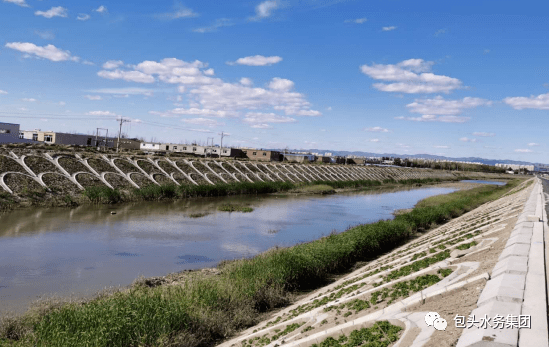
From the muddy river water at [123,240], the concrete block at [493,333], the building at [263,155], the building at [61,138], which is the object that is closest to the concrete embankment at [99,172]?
the muddy river water at [123,240]

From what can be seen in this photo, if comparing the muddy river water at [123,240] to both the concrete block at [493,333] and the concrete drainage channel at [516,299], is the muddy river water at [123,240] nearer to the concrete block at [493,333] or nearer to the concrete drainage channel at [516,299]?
the concrete block at [493,333]

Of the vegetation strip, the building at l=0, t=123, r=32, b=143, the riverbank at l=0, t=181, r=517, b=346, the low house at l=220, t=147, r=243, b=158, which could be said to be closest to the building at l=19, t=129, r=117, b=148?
the building at l=0, t=123, r=32, b=143

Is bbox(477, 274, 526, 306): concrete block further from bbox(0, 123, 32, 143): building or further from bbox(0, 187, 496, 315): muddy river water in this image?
bbox(0, 123, 32, 143): building

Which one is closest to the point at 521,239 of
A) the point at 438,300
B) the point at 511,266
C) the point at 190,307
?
the point at 511,266

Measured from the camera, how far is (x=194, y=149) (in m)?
122

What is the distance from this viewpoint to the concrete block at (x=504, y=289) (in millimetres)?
6863

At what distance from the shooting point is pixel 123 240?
21875mm

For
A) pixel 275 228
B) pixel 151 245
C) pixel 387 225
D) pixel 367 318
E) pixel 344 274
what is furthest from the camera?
pixel 275 228

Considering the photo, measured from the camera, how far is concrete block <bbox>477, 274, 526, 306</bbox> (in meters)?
6.86

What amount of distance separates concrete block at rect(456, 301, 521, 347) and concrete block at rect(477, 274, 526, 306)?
0.28 meters

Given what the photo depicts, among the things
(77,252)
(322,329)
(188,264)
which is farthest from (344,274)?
(77,252)

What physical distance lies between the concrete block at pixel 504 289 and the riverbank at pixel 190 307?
6251 mm

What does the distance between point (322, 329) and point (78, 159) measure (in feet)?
126

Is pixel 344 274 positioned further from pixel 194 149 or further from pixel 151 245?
pixel 194 149
